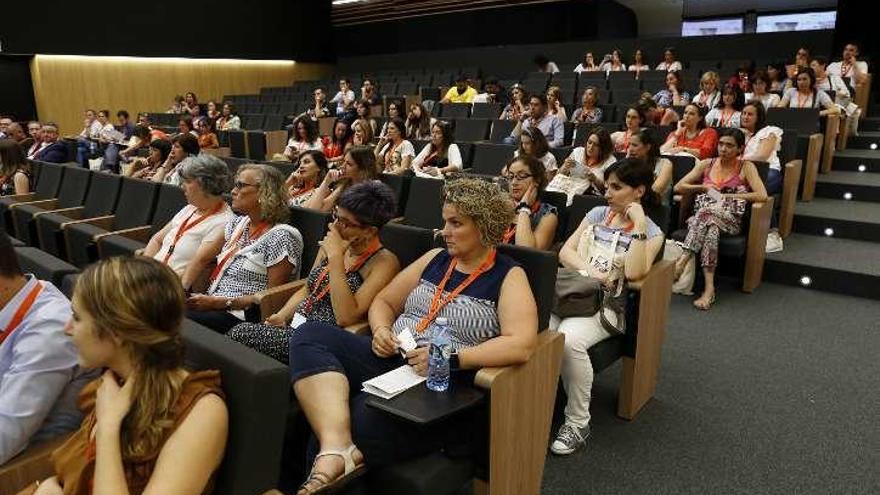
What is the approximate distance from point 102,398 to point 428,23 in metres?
14.0

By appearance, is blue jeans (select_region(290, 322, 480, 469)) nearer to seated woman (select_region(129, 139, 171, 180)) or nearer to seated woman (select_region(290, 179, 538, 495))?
seated woman (select_region(290, 179, 538, 495))

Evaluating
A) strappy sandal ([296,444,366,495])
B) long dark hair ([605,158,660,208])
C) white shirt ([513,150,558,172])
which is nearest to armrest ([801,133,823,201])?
white shirt ([513,150,558,172])

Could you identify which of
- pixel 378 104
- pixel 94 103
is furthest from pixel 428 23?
pixel 94 103

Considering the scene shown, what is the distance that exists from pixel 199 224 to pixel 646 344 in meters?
2.14

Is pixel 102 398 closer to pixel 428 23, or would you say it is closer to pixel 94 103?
pixel 94 103

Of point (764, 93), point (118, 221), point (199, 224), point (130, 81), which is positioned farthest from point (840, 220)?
point (130, 81)

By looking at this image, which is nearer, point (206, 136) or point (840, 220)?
point (840, 220)

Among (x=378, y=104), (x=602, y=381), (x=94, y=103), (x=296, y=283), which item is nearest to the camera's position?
(x=296, y=283)

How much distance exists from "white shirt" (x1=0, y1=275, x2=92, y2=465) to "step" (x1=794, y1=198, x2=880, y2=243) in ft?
16.0

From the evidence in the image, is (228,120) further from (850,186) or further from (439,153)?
(850,186)

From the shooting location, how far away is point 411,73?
12.2 metres

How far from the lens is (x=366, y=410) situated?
1.72 m

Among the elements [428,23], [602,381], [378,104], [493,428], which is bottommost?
[602,381]

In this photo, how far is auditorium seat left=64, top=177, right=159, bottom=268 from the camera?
3471mm
